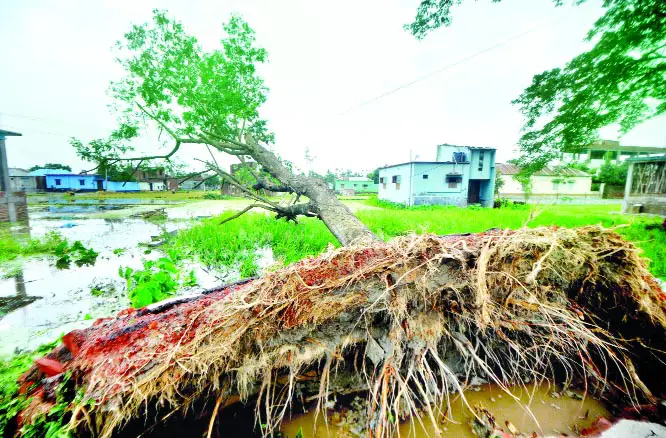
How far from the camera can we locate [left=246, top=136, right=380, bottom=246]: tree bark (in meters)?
4.88

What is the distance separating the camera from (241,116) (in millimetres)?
7574

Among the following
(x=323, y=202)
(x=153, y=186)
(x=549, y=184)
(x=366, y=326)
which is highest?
(x=549, y=184)

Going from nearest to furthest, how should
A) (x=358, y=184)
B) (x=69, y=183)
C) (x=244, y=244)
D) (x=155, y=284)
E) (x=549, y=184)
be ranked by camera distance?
(x=155, y=284), (x=244, y=244), (x=549, y=184), (x=69, y=183), (x=358, y=184)

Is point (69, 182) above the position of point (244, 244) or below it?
above

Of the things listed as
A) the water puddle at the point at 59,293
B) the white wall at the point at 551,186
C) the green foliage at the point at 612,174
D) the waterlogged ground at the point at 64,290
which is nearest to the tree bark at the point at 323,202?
the waterlogged ground at the point at 64,290

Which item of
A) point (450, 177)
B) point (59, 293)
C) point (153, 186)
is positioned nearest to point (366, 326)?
point (59, 293)

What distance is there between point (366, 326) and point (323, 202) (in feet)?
14.3

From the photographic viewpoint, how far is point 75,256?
6.66 m

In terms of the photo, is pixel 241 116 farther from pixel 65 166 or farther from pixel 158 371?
pixel 65 166

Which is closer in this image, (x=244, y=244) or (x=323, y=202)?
(x=323, y=202)

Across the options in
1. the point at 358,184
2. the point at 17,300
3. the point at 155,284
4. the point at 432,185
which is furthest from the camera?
the point at 358,184

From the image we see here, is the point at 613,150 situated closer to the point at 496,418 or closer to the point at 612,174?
the point at 612,174

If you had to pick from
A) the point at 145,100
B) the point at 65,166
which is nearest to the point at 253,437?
the point at 145,100

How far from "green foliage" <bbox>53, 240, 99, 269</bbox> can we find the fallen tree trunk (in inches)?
244
